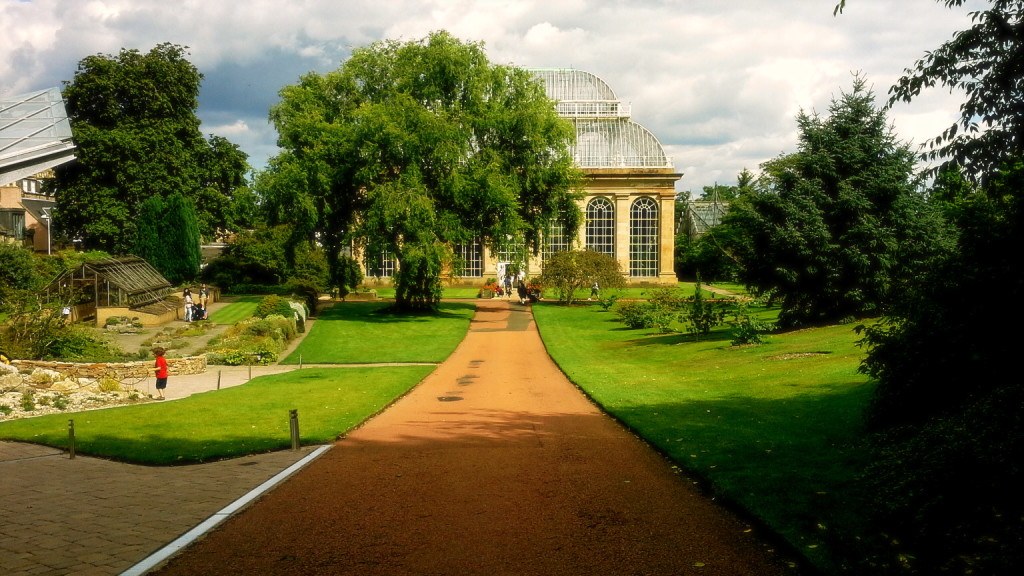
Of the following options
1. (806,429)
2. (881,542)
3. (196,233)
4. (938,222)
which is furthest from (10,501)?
(196,233)

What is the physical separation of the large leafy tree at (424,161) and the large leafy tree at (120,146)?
12.1 meters

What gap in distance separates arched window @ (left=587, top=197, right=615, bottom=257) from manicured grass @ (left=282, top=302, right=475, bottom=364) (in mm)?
20023

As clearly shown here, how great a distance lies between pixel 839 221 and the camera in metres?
25.6

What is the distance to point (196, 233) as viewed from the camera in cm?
4969

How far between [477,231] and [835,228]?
18.9 meters

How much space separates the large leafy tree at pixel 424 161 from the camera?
36406 millimetres

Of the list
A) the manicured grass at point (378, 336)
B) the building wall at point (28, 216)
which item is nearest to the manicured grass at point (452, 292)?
the manicured grass at point (378, 336)

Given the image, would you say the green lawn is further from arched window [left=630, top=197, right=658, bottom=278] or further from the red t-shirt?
arched window [left=630, top=197, right=658, bottom=278]

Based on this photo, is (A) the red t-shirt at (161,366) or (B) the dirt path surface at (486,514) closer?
(B) the dirt path surface at (486,514)

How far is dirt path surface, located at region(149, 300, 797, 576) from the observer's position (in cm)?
677

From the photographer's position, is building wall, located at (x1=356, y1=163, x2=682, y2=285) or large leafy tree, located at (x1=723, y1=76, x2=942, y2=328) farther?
building wall, located at (x1=356, y1=163, x2=682, y2=285)

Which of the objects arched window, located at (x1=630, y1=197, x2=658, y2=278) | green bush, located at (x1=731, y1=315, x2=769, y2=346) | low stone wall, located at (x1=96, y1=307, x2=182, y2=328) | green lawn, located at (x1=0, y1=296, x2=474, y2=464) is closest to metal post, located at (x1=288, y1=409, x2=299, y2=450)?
green lawn, located at (x1=0, y1=296, x2=474, y2=464)

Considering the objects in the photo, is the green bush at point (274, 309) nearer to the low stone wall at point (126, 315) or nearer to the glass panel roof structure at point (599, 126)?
the low stone wall at point (126, 315)

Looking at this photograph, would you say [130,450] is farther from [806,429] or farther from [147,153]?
[147,153]
